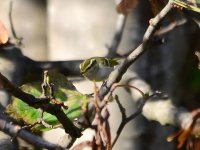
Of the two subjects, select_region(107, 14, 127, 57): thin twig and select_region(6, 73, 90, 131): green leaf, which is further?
select_region(107, 14, 127, 57): thin twig

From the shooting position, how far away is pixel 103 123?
67 cm

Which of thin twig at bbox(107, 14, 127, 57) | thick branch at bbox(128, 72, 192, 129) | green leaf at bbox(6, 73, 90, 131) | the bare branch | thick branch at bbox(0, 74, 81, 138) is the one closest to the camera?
thick branch at bbox(0, 74, 81, 138)

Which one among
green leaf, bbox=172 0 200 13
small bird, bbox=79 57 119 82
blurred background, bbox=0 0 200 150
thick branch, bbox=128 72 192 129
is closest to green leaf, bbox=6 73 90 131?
small bird, bbox=79 57 119 82

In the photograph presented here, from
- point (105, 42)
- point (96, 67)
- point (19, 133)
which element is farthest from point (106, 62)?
point (105, 42)

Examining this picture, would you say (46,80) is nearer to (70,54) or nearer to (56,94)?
(56,94)

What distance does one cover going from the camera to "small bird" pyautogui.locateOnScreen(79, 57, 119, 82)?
2.40ft

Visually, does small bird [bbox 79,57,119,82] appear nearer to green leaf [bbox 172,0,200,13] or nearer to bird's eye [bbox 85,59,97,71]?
bird's eye [bbox 85,59,97,71]

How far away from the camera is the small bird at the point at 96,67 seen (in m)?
0.73

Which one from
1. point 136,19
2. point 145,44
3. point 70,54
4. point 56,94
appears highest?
point 145,44

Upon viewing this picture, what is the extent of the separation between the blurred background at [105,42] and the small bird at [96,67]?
16.8 inches

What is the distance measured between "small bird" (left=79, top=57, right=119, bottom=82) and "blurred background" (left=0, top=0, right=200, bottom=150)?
0.43m

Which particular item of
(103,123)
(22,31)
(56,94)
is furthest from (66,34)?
(103,123)

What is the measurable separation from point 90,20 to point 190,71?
40 cm

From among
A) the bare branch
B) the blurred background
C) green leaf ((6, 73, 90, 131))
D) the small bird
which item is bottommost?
the blurred background
